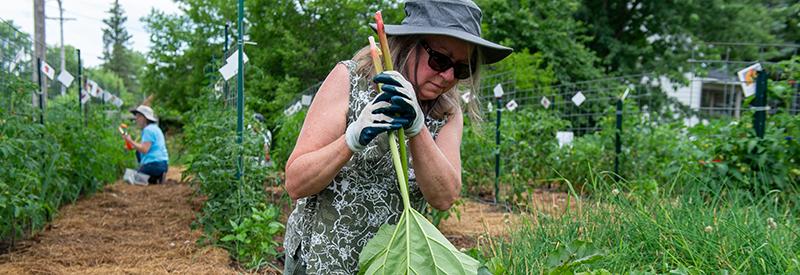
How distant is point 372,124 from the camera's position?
1.60 m

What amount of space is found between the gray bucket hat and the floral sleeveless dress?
0.68 feet

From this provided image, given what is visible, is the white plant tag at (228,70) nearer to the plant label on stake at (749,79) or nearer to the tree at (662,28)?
the plant label on stake at (749,79)

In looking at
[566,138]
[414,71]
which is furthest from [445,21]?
[566,138]

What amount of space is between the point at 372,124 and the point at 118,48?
8261 centimetres

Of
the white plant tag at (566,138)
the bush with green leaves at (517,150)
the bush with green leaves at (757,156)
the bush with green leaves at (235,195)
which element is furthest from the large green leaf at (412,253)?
the white plant tag at (566,138)

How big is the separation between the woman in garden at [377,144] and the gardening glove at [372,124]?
0.05m

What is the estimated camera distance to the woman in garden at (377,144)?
1.76 meters

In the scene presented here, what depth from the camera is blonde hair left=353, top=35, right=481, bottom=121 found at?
1912 millimetres

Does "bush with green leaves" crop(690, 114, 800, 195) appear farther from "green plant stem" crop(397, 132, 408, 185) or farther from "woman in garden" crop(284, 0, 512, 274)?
"green plant stem" crop(397, 132, 408, 185)

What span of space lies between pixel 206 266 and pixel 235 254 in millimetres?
375

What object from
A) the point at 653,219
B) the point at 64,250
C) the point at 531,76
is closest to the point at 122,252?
the point at 64,250

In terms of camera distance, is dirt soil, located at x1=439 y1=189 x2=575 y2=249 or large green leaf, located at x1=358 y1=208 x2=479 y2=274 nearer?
large green leaf, located at x1=358 y1=208 x2=479 y2=274

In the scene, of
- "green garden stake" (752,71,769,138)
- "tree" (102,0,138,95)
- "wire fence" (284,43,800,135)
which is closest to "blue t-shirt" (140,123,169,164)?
"wire fence" (284,43,800,135)

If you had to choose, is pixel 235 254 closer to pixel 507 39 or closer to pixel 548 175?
pixel 548 175
